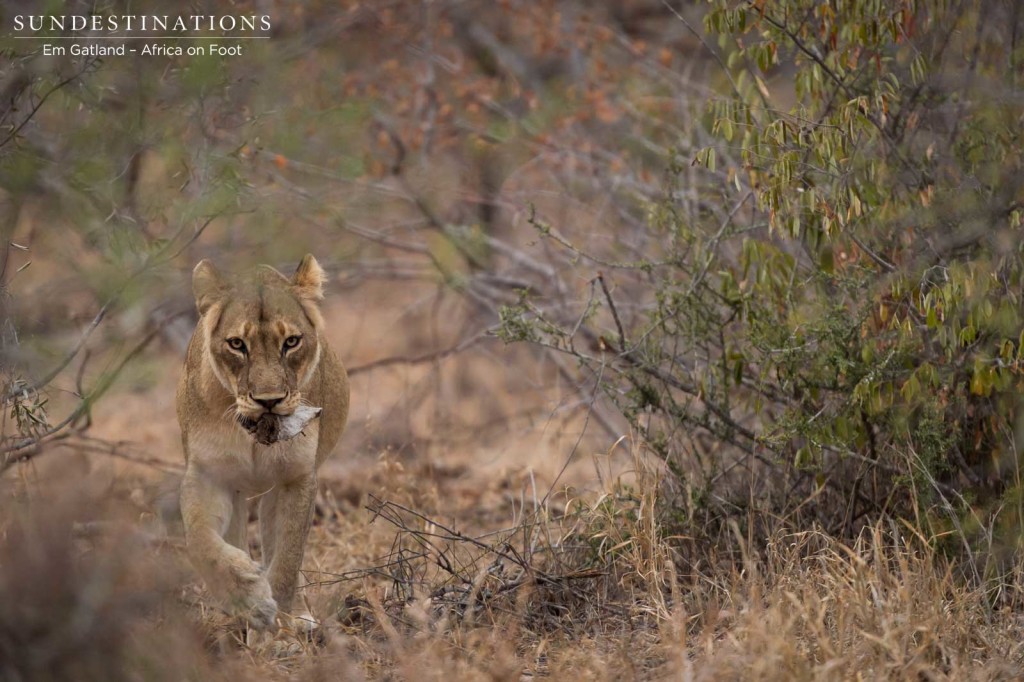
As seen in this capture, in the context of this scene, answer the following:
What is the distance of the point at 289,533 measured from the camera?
4.86 m

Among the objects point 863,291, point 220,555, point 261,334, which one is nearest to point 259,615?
point 220,555

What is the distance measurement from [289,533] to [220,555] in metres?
0.34

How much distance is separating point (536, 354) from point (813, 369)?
4.64 metres

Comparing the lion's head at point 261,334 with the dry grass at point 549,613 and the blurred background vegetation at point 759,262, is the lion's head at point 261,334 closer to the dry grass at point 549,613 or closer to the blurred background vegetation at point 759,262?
the blurred background vegetation at point 759,262

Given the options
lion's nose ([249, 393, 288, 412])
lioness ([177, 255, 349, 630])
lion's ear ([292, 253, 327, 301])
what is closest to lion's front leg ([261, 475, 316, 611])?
lioness ([177, 255, 349, 630])

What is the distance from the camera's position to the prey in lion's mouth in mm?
4574

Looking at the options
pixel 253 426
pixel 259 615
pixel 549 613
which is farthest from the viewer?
pixel 549 613

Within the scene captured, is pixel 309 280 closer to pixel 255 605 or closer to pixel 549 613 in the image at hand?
pixel 255 605

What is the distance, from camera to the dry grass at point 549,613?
326 cm

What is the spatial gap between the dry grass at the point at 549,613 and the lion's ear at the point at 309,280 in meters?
1.09

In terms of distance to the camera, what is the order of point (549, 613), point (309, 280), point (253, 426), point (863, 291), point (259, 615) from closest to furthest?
point (259, 615), point (253, 426), point (549, 613), point (309, 280), point (863, 291)

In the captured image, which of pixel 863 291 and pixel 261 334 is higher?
pixel 863 291

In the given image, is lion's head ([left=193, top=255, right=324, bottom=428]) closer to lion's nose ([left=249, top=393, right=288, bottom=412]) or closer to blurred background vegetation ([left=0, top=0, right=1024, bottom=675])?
lion's nose ([left=249, top=393, right=288, bottom=412])

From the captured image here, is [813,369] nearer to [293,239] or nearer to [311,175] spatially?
[293,239]
